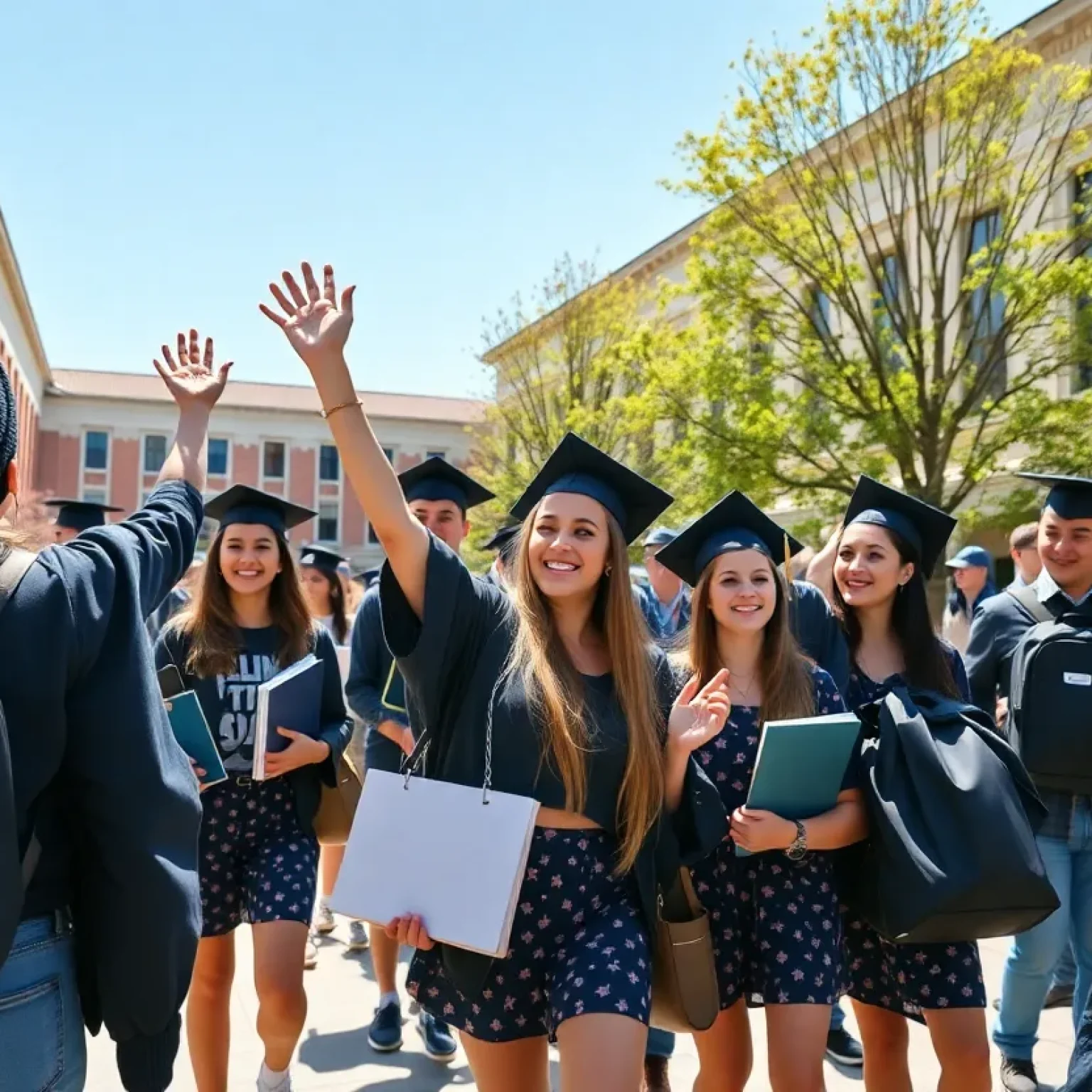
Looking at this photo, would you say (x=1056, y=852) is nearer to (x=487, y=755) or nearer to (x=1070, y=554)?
(x=1070, y=554)

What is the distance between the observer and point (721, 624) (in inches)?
139

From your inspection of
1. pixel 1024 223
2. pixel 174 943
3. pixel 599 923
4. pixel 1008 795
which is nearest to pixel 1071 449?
pixel 1024 223

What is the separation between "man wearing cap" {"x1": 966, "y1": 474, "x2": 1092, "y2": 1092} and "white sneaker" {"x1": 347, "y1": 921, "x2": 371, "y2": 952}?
3312 millimetres

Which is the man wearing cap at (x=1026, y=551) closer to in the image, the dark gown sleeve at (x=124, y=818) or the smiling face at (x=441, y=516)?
the smiling face at (x=441, y=516)

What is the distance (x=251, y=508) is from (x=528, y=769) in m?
2.15

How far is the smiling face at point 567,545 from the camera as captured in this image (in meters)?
2.93

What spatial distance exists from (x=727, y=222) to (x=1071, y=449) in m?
5.46

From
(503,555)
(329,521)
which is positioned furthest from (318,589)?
(329,521)

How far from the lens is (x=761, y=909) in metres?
3.11

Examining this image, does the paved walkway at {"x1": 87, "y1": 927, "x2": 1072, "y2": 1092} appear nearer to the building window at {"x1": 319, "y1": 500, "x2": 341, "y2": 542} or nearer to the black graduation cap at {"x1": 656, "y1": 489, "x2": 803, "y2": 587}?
the black graduation cap at {"x1": 656, "y1": 489, "x2": 803, "y2": 587}

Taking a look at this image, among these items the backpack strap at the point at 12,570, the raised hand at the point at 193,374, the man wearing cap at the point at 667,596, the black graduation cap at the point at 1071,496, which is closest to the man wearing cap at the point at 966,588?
the man wearing cap at the point at 667,596

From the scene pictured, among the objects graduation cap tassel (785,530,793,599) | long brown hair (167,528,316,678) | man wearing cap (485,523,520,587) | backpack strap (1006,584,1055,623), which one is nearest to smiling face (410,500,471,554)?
man wearing cap (485,523,520,587)

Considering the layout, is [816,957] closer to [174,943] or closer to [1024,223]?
[174,943]

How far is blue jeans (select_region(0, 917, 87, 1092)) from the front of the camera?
162cm
